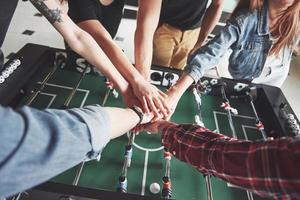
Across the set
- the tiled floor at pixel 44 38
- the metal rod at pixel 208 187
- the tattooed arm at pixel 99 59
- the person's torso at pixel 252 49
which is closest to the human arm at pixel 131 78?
the tattooed arm at pixel 99 59

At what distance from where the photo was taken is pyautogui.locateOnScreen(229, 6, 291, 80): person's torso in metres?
1.52

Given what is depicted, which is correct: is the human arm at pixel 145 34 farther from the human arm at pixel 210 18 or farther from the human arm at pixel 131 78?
the human arm at pixel 210 18

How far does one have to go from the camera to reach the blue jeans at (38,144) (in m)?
0.49

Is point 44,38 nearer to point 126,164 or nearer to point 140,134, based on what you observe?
point 140,134

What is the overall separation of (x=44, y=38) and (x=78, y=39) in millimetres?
2072

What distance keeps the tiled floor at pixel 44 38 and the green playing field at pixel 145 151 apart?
1.51m

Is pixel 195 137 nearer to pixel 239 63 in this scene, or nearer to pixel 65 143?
pixel 65 143

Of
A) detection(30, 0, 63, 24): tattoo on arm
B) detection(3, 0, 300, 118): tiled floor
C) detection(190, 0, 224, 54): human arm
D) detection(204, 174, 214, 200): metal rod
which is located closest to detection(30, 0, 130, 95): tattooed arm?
detection(30, 0, 63, 24): tattoo on arm

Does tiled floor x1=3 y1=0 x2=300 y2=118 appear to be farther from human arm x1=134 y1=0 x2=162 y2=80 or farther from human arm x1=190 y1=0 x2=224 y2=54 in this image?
human arm x1=134 y1=0 x2=162 y2=80

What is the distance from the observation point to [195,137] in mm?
940

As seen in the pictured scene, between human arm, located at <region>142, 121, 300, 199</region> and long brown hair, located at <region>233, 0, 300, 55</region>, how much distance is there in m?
0.86

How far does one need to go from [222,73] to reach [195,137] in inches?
72.8

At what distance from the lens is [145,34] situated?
1516mm

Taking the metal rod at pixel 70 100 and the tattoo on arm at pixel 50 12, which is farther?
the tattoo on arm at pixel 50 12
